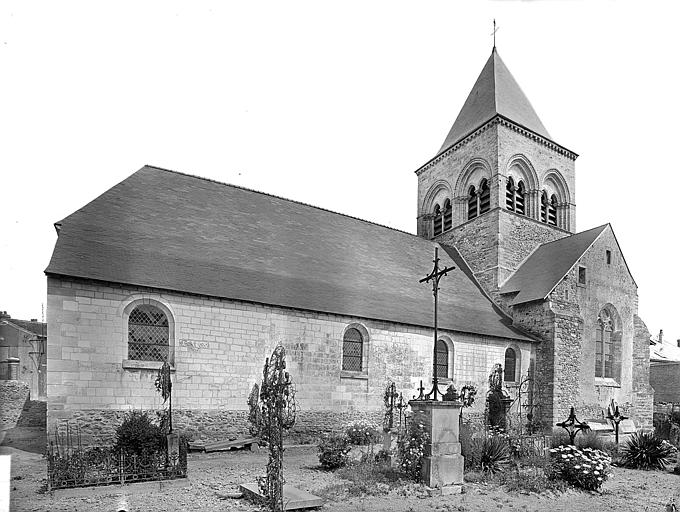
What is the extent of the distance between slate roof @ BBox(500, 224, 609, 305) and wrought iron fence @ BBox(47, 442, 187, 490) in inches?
614

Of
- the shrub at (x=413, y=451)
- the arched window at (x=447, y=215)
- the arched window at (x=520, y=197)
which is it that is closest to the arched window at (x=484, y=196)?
the arched window at (x=520, y=197)

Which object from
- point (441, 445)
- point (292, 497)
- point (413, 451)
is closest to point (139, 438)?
point (292, 497)

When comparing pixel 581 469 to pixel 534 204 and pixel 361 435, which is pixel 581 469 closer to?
pixel 361 435

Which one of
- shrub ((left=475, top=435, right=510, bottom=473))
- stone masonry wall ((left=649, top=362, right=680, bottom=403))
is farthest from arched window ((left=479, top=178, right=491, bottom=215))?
stone masonry wall ((left=649, top=362, right=680, bottom=403))

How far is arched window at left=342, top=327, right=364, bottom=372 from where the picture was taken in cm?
1590

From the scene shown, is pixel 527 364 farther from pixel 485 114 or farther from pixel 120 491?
pixel 120 491

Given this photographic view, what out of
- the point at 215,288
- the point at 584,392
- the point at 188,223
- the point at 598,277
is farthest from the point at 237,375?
the point at 598,277

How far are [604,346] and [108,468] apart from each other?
68.0 ft

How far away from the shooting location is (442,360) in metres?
18.2

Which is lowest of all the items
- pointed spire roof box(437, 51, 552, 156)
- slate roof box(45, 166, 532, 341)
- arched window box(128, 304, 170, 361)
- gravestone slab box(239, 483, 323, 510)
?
gravestone slab box(239, 483, 323, 510)

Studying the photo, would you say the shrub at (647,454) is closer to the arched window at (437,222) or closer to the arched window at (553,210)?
the arched window at (553,210)

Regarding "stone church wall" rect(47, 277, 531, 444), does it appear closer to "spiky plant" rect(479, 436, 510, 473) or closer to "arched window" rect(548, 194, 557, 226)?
"spiky plant" rect(479, 436, 510, 473)

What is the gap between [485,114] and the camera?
25828 millimetres

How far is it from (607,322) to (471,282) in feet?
20.1
